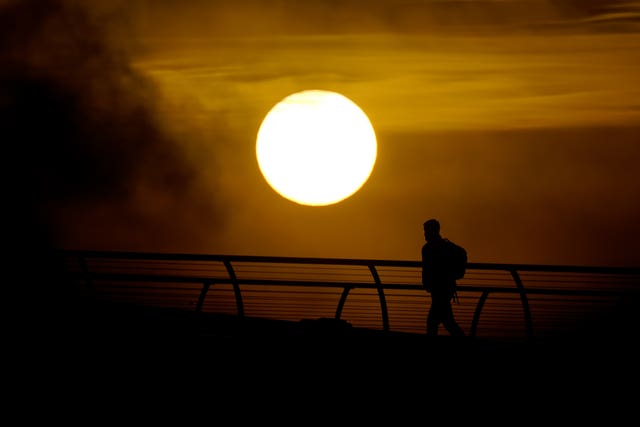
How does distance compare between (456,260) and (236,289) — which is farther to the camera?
(236,289)

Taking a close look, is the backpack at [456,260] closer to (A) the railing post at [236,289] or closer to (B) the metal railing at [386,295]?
(B) the metal railing at [386,295]

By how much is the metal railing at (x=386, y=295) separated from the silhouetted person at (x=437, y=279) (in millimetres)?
144

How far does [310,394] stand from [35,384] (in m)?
2.75

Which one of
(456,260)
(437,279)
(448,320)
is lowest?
(448,320)

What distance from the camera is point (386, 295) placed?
12359 mm

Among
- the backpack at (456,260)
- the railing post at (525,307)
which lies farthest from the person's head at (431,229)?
the railing post at (525,307)

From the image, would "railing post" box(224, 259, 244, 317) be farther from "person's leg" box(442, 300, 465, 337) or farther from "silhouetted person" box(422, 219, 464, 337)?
"person's leg" box(442, 300, 465, 337)

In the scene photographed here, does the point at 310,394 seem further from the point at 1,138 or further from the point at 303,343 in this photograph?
the point at 1,138

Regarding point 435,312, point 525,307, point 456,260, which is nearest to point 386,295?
point 435,312

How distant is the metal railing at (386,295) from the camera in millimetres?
11734

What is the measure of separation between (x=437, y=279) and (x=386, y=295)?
0.80 meters

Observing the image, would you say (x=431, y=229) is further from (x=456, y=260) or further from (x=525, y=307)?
(x=525, y=307)

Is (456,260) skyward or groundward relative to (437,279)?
skyward

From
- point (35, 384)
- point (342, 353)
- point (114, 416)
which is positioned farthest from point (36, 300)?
point (342, 353)
